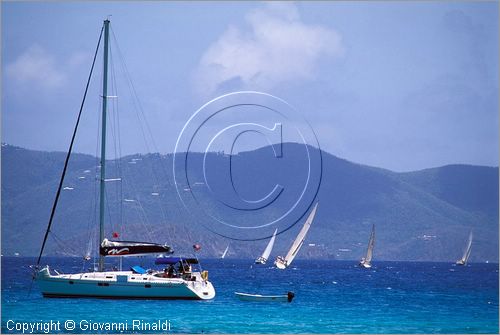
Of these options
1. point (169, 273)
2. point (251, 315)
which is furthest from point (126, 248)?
point (251, 315)

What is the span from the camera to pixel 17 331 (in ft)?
153

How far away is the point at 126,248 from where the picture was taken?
58.2 meters

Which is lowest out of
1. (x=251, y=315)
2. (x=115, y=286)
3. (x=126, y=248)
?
(x=251, y=315)

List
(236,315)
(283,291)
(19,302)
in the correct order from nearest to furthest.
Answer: (236,315) → (19,302) → (283,291)

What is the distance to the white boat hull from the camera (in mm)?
56969

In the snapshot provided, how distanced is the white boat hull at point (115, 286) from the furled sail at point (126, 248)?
1231 millimetres

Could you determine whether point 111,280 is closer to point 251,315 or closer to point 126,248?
point 126,248

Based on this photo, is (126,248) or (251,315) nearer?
(251,315)

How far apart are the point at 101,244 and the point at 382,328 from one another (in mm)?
17606

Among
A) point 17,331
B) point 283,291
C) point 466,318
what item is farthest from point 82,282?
point 283,291

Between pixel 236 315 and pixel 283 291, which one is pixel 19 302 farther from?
pixel 283 291

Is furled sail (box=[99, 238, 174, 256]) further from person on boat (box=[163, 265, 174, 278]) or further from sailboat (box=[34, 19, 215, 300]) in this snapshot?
person on boat (box=[163, 265, 174, 278])

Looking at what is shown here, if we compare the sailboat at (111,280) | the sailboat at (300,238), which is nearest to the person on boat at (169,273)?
the sailboat at (111,280)

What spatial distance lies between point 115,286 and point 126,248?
8.58ft
